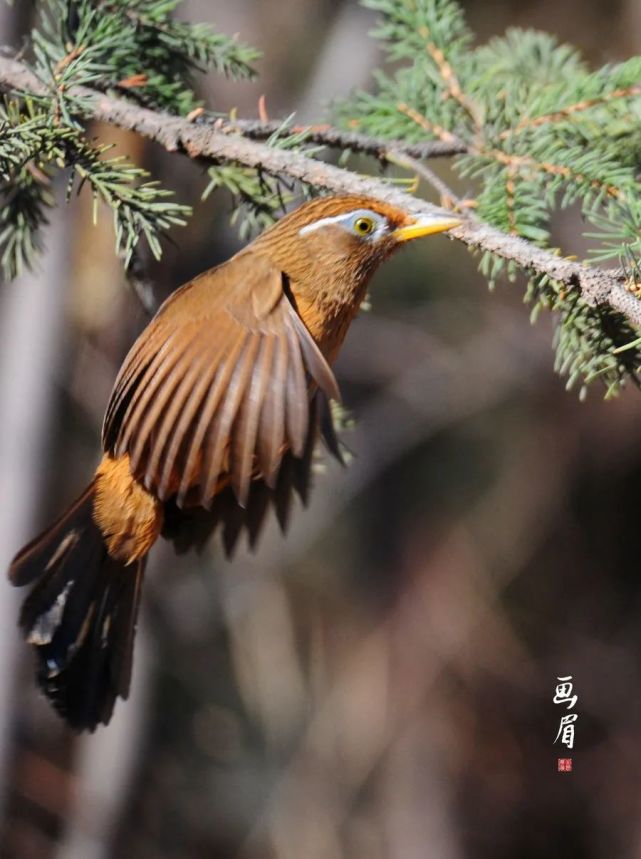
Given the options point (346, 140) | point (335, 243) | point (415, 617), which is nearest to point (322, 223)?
point (335, 243)

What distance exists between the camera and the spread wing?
2100 millimetres

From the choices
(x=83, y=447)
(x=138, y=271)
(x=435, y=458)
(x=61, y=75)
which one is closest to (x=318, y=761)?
(x=435, y=458)

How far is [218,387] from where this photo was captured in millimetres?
2219

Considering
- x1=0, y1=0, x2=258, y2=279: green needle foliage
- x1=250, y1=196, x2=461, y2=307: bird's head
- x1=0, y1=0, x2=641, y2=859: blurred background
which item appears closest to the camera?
x1=0, y1=0, x2=258, y2=279: green needle foliage

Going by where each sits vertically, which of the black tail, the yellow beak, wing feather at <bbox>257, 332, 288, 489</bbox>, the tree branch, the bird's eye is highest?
the bird's eye

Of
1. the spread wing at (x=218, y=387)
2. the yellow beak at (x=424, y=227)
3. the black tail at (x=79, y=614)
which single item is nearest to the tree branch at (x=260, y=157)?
the yellow beak at (x=424, y=227)

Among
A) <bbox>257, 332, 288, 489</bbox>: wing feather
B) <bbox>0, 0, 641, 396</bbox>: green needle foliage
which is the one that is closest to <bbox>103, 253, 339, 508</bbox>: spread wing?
<bbox>257, 332, 288, 489</bbox>: wing feather

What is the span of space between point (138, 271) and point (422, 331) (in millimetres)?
3741

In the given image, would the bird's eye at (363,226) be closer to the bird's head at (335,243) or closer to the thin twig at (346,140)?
the bird's head at (335,243)

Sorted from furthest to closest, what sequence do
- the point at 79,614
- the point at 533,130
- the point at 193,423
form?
the point at 79,614 → the point at 533,130 → the point at 193,423

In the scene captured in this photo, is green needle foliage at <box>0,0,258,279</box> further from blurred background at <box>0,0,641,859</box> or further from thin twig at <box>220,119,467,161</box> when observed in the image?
blurred background at <box>0,0,641,859</box>

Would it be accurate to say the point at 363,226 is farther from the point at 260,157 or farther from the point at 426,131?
the point at 260,157

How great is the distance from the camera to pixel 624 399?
5559 mm

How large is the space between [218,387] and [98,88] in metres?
0.77
